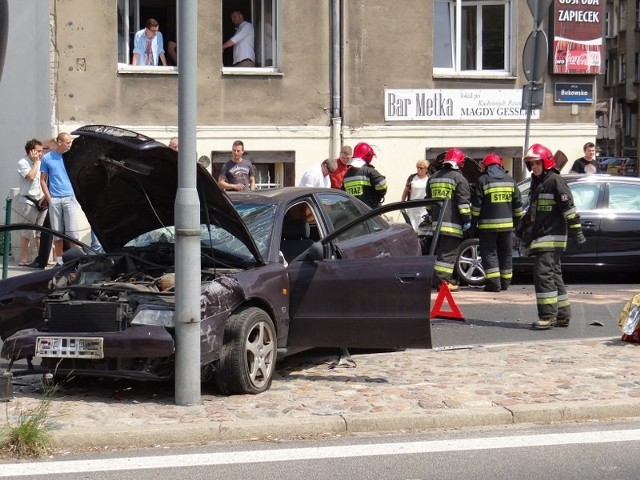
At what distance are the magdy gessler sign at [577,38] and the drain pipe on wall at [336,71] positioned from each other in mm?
4098

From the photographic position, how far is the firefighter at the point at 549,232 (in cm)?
1107

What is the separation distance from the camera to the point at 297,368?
30.2 ft

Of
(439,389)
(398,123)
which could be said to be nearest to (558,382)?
(439,389)

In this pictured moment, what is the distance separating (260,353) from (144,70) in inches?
450

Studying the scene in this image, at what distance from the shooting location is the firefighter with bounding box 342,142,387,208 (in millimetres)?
14055

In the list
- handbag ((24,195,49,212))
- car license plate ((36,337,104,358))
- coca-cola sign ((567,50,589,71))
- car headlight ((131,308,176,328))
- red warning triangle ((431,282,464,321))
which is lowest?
red warning triangle ((431,282,464,321))

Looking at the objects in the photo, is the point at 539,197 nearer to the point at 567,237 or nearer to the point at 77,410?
the point at 567,237

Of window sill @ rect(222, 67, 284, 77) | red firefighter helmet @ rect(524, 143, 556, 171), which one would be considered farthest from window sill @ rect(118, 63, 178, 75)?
red firefighter helmet @ rect(524, 143, 556, 171)

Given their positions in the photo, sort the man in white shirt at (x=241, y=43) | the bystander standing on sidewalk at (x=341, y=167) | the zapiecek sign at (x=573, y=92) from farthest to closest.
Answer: the zapiecek sign at (x=573, y=92) < the man in white shirt at (x=241, y=43) < the bystander standing on sidewalk at (x=341, y=167)

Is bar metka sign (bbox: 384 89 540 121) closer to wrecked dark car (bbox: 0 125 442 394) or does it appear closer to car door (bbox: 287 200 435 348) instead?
wrecked dark car (bbox: 0 125 442 394)

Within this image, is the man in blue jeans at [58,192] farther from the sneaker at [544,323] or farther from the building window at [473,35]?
the building window at [473,35]

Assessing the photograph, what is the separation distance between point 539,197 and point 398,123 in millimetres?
8877

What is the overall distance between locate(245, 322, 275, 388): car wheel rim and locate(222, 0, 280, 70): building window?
1197 centimetres

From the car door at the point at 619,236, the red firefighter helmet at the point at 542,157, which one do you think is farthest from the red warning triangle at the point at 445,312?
the car door at the point at 619,236
